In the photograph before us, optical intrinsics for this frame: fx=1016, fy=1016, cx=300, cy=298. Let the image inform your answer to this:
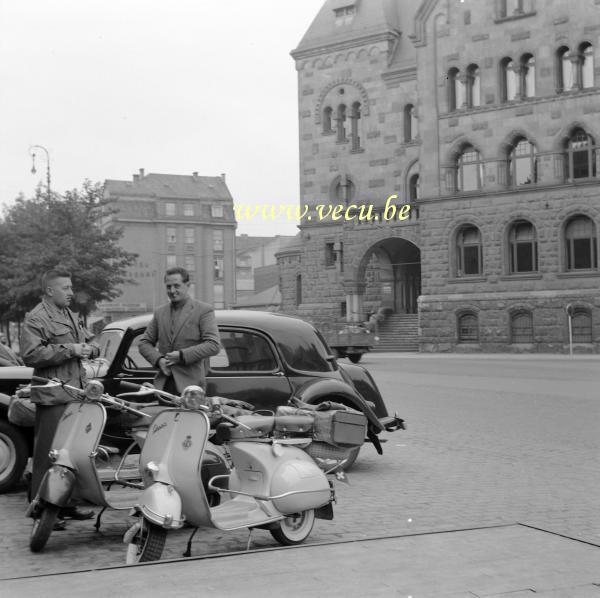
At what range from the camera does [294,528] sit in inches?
265

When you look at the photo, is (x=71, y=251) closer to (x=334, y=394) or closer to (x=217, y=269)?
(x=334, y=394)

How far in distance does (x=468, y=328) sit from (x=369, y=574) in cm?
3930

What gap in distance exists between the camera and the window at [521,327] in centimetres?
4231

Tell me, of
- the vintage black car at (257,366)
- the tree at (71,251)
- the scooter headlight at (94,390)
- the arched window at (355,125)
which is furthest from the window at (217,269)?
the scooter headlight at (94,390)

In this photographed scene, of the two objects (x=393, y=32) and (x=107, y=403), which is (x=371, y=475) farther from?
(x=393, y=32)

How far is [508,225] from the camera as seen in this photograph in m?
43.1

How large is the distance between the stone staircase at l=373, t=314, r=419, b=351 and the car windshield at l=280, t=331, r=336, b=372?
3688 centimetres

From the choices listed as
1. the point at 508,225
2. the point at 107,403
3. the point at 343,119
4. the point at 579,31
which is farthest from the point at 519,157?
the point at 107,403

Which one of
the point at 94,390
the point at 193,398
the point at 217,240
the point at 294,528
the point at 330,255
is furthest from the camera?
the point at 217,240

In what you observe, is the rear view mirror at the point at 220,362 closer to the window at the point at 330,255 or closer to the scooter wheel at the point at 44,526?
the scooter wheel at the point at 44,526

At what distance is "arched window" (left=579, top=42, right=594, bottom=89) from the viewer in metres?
41.2

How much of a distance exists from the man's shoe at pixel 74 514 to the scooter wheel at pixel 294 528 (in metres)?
1.43

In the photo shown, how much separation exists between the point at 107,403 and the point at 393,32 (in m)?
49.7

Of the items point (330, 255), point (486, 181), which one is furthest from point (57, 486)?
point (330, 255)
